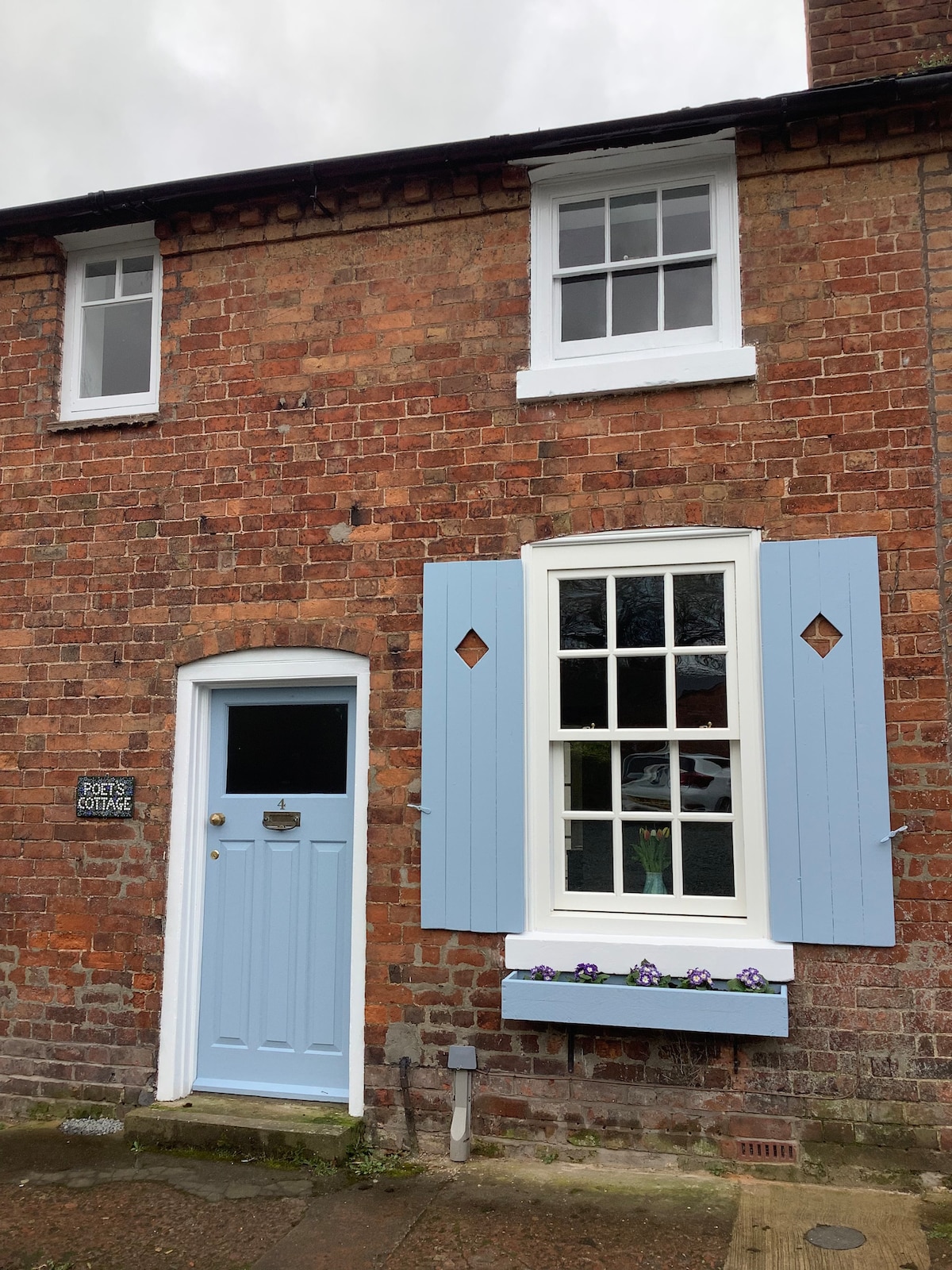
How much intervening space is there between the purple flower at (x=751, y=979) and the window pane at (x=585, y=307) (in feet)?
10.2

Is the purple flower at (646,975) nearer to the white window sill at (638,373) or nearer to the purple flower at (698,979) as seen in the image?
the purple flower at (698,979)

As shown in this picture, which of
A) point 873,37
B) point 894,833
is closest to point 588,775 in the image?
point 894,833

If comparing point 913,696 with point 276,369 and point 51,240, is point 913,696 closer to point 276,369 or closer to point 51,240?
point 276,369

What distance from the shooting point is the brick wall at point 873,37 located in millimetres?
5223

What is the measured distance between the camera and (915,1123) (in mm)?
4191

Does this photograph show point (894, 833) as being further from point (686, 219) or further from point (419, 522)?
point (686, 219)

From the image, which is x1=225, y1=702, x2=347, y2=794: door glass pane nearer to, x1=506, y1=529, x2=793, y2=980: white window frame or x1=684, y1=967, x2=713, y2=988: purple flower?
x1=506, y1=529, x2=793, y2=980: white window frame

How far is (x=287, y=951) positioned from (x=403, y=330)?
10.8ft

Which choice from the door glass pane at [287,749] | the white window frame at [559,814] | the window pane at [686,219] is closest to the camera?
the white window frame at [559,814]

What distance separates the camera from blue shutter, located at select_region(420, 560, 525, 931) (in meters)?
4.73

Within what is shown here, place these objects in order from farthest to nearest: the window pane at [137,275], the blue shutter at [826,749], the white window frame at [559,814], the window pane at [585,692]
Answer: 1. the window pane at [137,275]
2. the window pane at [585,692]
3. the white window frame at [559,814]
4. the blue shutter at [826,749]

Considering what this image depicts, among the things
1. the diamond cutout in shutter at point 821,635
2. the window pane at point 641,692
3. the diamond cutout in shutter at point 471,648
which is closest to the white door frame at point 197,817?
the diamond cutout in shutter at point 471,648

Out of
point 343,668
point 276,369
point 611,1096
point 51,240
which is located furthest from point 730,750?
point 51,240

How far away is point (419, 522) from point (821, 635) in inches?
79.4
